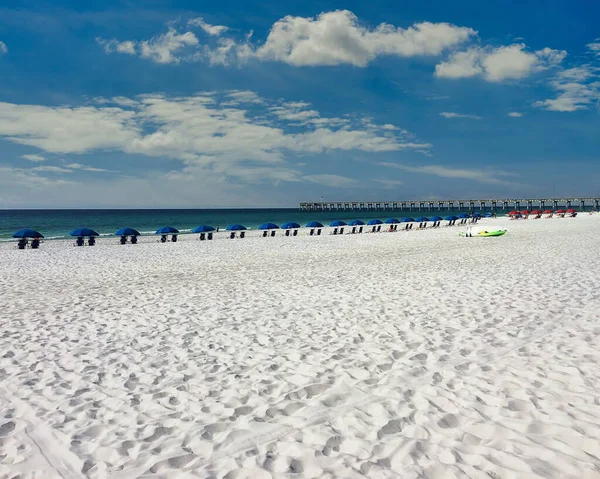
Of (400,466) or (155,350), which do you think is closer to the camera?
(400,466)

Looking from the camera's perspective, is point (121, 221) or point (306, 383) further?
point (121, 221)

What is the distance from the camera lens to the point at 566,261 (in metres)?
15.1

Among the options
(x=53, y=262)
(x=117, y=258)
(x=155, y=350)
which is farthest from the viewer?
(x=117, y=258)

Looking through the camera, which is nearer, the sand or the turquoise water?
the sand

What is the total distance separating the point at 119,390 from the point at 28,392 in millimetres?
1045

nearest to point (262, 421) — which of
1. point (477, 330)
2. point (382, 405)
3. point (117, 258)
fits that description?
point (382, 405)

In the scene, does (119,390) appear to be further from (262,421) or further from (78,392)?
(262,421)

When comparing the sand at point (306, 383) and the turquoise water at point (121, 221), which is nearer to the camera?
the sand at point (306, 383)

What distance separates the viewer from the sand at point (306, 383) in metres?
3.61

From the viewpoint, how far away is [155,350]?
6.46 m

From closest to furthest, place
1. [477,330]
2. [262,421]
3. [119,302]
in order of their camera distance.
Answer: [262,421] < [477,330] < [119,302]

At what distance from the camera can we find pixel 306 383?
202 inches

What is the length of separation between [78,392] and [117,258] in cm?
1662

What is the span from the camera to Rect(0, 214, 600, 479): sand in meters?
3.61
